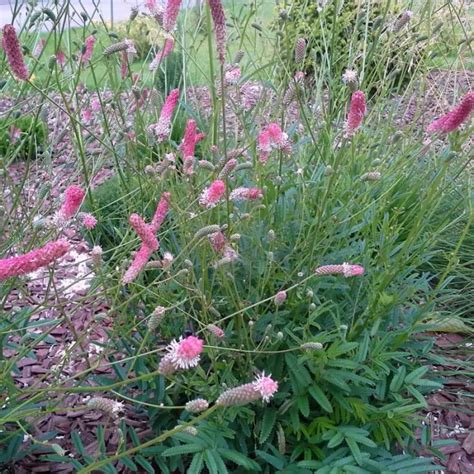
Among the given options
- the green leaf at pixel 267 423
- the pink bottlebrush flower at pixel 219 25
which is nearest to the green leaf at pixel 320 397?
the green leaf at pixel 267 423

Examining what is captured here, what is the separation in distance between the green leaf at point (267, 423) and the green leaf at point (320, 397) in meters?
0.14

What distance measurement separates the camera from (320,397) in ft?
6.40

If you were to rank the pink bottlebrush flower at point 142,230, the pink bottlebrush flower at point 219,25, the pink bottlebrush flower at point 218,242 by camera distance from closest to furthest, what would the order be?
the pink bottlebrush flower at point 142,230 → the pink bottlebrush flower at point 219,25 → the pink bottlebrush flower at point 218,242

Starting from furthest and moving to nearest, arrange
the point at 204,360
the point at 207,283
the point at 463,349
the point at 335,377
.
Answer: the point at 463,349 → the point at 204,360 → the point at 207,283 → the point at 335,377

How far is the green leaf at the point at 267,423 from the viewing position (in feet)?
6.40

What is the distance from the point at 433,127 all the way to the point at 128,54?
1.10 m

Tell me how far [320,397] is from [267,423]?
0.19 m

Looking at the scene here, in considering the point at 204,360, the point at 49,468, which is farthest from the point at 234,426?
the point at 49,468

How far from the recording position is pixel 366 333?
205 centimetres

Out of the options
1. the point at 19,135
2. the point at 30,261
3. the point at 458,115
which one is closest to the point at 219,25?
the point at 458,115

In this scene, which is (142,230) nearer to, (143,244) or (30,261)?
(143,244)

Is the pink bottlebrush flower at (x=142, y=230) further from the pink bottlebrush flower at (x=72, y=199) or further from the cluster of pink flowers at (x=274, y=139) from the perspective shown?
the cluster of pink flowers at (x=274, y=139)

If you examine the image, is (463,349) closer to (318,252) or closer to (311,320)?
(318,252)

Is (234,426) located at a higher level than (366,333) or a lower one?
lower
